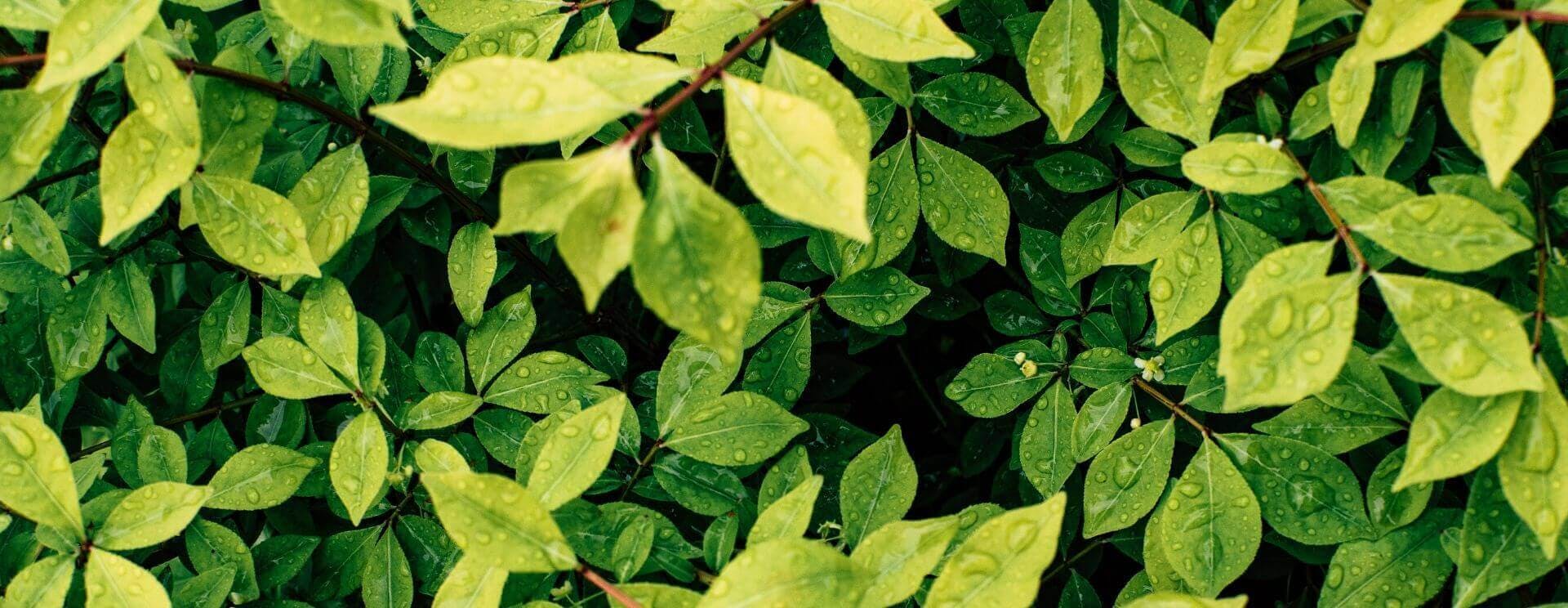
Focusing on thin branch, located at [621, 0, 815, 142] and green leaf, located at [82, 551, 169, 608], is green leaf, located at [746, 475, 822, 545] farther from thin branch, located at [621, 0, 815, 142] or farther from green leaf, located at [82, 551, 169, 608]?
green leaf, located at [82, 551, 169, 608]

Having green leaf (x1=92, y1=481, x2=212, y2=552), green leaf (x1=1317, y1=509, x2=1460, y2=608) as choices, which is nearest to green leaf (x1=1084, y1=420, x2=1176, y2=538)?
green leaf (x1=1317, y1=509, x2=1460, y2=608)

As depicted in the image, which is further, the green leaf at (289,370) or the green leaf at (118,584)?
the green leaf at (289,370)

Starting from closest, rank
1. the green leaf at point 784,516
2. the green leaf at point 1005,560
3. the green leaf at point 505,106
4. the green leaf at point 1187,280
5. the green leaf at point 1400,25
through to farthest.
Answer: the green leaf at point 505,106, the green leaf at point 1400,25, the green leaf at point 1005,560, the green leaf at point 784,516, the green leaf at point 1187,280

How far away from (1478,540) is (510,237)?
1.45 metres

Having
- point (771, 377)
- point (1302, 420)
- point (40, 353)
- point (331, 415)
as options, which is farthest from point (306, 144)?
point (1302, 420)

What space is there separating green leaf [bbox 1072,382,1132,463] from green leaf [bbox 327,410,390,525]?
1015 millimetres

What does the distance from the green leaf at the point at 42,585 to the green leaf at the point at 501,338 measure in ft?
1.93

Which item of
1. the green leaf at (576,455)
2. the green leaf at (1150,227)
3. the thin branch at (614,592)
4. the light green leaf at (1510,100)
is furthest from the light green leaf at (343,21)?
the light green leaf at (1510,100)

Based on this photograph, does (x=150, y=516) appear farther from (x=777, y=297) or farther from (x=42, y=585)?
(x=777, y=297)

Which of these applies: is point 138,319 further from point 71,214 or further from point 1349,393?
point 1349,393

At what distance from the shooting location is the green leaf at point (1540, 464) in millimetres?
1127

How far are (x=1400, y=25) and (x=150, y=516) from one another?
1658mm

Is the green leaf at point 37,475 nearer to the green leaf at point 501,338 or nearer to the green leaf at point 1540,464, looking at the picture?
the green leaf at point 501,338

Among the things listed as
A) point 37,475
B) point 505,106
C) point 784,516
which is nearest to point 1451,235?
point 784,516
